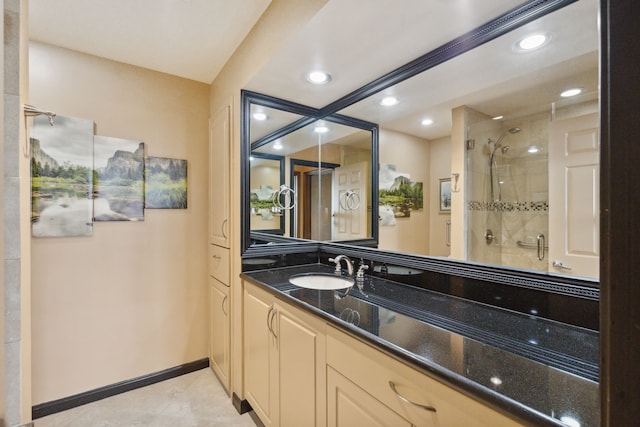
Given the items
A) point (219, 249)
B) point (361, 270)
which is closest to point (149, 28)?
point (219, 249)

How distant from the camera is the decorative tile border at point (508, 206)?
1158 mm

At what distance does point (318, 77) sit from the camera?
1798 mm

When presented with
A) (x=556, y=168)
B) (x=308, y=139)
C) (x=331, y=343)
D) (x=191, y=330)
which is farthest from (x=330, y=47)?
(x=191, y=330)

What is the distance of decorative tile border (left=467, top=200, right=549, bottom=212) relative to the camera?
1158 mm

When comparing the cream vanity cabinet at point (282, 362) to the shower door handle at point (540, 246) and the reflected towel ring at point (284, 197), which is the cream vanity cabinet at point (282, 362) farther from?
the shower door handle at point (540, 246)

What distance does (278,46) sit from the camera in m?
1.51

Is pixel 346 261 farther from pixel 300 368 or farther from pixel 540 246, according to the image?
pixel 540 246

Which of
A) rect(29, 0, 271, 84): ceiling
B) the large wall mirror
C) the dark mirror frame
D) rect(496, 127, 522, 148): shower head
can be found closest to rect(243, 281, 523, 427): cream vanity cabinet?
the dark mirror frame

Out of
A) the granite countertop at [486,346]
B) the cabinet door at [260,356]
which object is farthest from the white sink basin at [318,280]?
the granite countertop at [486,346]

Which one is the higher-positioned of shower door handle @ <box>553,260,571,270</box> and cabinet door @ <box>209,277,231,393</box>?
shower door handle @ <box>553,260,571,270</box>

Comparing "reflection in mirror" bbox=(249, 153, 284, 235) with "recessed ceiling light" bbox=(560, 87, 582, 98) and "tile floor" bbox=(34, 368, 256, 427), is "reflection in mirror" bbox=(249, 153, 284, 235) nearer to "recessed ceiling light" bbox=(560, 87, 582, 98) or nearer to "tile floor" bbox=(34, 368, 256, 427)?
"tile floor" bbox=(34, 368, 256, 427)

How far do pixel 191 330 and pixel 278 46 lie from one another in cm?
229

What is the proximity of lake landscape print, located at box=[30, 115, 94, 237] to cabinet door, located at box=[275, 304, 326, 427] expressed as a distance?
5.30ft

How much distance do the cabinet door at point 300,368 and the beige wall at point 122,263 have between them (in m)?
1.33
